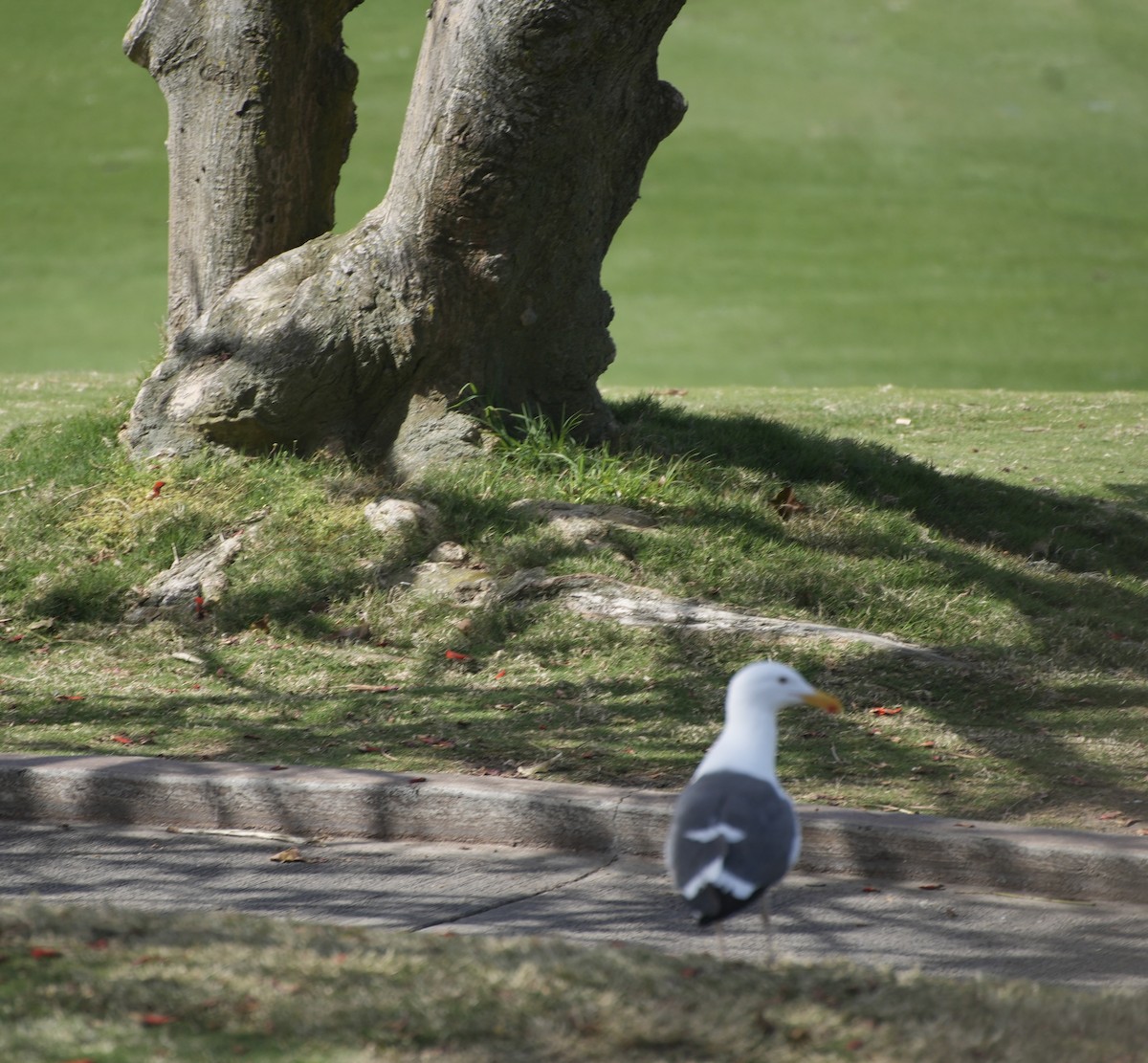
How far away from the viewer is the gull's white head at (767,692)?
361cm

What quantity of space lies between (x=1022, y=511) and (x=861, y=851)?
511cm

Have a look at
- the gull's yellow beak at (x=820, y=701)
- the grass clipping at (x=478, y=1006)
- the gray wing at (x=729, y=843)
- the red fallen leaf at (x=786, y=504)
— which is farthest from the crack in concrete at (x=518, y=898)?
the red fallen leaf at (x=786, y=504)

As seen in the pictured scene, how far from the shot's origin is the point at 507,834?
4.99 metres

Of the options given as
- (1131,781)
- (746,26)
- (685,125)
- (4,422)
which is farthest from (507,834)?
(746,26)

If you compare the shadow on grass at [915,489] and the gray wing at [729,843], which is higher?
the shadow on grass at [915,489]

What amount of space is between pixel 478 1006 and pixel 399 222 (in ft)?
18.3

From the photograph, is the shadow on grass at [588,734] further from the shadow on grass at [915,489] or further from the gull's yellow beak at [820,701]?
the shadow on grass at [915,489]

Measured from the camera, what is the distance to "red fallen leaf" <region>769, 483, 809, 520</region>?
8.05m

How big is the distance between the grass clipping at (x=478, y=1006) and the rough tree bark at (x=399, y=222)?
4.85 meters

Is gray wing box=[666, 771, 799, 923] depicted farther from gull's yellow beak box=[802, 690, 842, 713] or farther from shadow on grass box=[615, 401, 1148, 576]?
shadow on grass box=[615, 401, 1148, 576]

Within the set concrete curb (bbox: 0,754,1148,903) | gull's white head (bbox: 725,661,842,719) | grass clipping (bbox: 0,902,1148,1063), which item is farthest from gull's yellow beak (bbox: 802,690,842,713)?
concrete curb (bbox: 0,754,1148,903)

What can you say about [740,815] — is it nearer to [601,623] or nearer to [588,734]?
[588,734]

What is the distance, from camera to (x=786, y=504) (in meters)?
8.12

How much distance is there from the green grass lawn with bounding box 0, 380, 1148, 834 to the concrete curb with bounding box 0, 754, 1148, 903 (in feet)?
1.13
